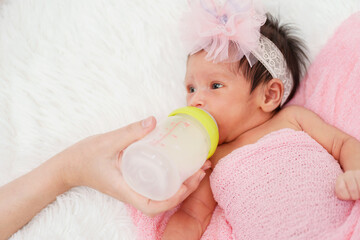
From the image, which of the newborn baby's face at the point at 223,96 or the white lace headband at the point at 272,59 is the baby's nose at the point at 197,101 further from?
the white lace headband at the point at 272,59

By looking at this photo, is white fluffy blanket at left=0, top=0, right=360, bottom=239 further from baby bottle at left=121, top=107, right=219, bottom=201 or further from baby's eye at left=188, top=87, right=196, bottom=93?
baby bottle at left=121, top=107, right=219, bottom=201

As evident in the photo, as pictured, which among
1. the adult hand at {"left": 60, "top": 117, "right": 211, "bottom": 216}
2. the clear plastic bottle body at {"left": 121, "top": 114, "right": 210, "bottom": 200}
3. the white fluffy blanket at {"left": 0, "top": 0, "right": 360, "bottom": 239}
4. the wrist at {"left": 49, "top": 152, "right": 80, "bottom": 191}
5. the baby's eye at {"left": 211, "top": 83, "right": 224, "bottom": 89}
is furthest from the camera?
the white fluffy blanket at {"left": 0, "top": 0, "right": 360, "bottom": 239}

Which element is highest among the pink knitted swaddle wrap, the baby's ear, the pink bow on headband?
the pink bow on headband

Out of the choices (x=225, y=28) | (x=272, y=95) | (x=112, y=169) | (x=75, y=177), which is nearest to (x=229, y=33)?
(x=225, y=28)

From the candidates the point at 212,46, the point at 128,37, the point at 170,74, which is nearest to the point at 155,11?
the point at 128,37

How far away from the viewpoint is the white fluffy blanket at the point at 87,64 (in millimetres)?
1601

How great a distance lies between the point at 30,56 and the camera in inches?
67.4

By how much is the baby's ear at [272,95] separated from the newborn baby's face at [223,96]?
48 mm

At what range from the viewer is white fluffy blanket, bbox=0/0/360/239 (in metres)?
1.60

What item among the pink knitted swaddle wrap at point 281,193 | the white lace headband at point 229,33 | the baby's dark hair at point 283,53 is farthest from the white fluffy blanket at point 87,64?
the pink knitted swaddle wrap at point 281,193

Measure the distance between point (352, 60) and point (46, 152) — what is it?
4.16 feet

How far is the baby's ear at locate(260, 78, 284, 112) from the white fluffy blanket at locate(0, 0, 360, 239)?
29cm

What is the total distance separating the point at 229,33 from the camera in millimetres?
1402

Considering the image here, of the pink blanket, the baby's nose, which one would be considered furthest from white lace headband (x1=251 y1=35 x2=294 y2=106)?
the baby's nose
